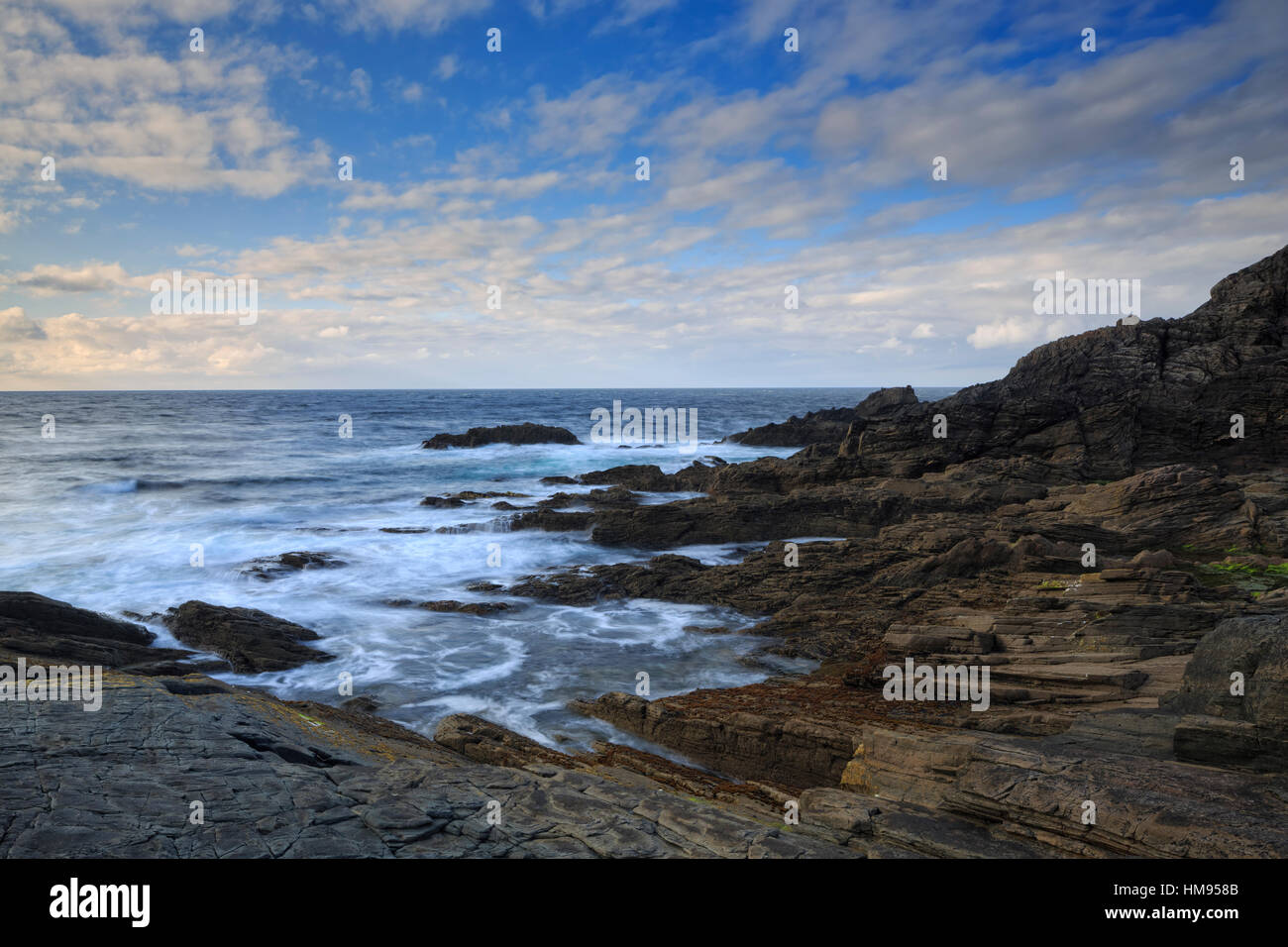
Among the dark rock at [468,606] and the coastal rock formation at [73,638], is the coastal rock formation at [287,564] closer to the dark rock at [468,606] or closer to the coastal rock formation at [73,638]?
the dark rock at [468,606]

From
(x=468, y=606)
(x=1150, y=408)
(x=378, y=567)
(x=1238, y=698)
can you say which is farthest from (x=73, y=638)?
(x=1150, y=408)

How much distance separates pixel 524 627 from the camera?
18922 millimetres

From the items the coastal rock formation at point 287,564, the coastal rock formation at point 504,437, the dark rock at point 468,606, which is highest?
the coastal rock formation at point 504,437

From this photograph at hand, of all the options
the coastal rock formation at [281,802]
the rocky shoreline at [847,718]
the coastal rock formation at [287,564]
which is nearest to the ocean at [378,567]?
the coastal rock formation at [287,564]

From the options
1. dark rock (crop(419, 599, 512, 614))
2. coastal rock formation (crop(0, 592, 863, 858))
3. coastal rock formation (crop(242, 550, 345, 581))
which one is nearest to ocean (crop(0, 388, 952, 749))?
dark rock (crop(419, 599, 512, 614))

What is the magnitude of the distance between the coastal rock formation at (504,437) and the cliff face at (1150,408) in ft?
125

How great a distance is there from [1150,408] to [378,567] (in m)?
31.9

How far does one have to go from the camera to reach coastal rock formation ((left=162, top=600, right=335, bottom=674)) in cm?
1567

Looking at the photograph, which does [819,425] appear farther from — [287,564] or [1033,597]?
[1033,597]

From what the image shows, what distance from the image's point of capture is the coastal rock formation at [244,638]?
51.4 feet

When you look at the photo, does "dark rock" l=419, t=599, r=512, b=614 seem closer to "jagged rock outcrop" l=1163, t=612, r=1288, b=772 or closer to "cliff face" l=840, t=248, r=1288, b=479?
"jagged rock outcrop" l=1163, t=612, r=1288, b=772

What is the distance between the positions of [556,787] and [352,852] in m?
2.12

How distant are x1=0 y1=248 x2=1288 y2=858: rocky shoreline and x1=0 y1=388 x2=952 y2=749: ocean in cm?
135

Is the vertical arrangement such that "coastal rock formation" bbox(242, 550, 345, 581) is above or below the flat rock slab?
below
